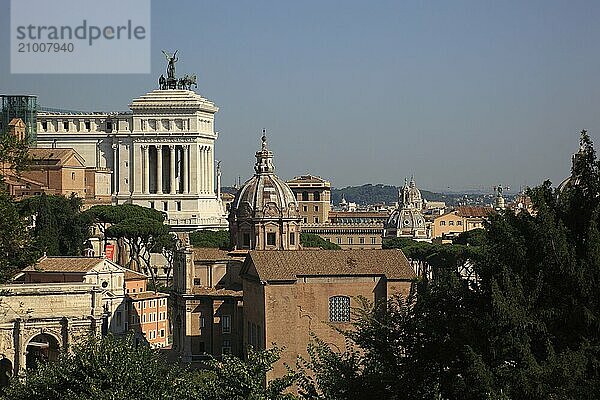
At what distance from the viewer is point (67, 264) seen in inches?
1690

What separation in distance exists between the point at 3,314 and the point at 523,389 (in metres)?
21.5

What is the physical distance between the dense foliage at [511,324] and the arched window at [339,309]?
12593mm

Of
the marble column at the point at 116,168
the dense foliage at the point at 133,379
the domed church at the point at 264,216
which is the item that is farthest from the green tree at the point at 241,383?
the marble column at the point at 116,168

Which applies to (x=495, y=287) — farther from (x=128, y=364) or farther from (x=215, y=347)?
(x=215, y=347)

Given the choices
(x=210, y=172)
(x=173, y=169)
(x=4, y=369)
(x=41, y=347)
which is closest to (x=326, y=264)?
(x=4, y=369)

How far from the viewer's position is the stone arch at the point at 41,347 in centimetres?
3747

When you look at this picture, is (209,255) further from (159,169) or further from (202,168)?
(202,168)

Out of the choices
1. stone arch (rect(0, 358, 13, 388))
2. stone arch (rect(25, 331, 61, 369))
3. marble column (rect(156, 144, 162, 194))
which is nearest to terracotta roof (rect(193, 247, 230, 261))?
stone arch (rect(25, 331, 61, 369))

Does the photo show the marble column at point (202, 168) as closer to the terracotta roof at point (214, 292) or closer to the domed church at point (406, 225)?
the domed church at point (406, 225)

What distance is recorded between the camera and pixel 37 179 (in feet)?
211

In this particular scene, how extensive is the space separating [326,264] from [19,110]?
41.0 m

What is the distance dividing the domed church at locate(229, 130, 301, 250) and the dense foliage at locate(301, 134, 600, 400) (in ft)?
67.8

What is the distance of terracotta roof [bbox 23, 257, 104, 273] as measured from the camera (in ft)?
138

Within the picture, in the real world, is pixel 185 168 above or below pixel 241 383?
above
